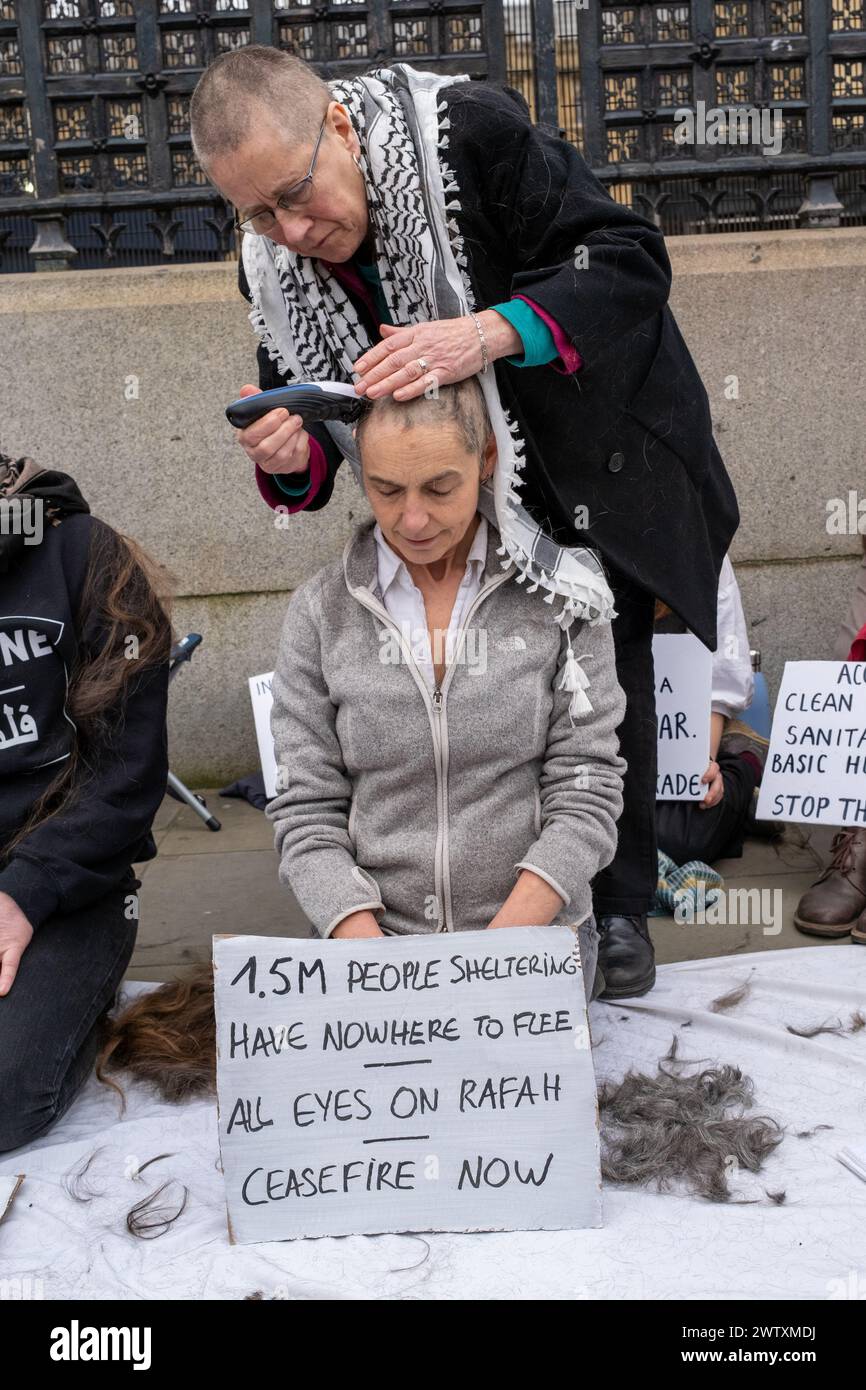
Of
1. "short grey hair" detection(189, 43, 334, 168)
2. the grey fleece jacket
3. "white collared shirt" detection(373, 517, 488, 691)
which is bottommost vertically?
the grey fleece jacket

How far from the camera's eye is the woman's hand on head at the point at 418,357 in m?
2.16

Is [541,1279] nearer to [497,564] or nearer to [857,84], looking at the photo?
[497,564]

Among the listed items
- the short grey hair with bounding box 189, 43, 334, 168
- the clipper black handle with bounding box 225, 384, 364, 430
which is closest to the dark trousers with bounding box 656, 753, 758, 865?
the clipper black handle with bounding box 225, 384, 364, 430

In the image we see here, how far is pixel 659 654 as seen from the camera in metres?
3.48

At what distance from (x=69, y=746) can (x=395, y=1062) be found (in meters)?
0.99

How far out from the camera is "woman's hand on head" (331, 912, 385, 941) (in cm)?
230

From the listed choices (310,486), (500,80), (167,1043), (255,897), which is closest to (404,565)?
(310,486)

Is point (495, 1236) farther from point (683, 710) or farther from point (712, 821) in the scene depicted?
point (712, 821)

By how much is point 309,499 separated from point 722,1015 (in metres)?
1.38

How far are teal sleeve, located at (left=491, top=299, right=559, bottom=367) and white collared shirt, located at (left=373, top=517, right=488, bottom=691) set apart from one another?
34 cm

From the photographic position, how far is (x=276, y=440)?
2.32 metres

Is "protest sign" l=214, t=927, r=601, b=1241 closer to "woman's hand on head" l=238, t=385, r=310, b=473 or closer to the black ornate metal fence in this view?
"woman's hand on head" l=238, t=385, r=310, b=473

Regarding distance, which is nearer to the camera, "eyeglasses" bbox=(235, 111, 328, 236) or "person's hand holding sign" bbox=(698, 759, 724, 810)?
"eyeglasses" bbox=(235, 111, 328, 236)

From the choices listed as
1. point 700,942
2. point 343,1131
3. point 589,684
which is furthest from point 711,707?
point 343,1131
